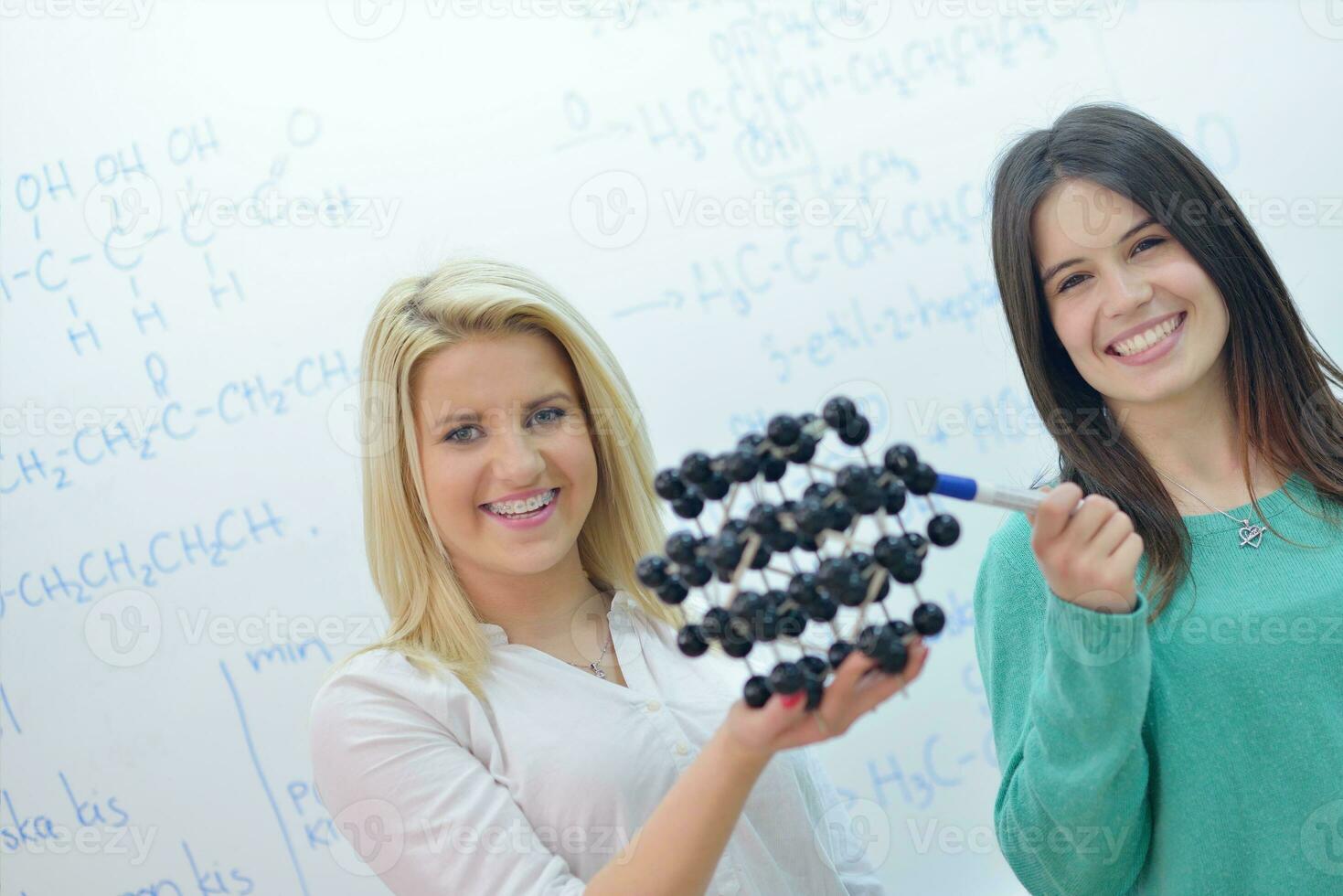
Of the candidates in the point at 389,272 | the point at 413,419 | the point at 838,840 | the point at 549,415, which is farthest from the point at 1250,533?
the point at 389,272

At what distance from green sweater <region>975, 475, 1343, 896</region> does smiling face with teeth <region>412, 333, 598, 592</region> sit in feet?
1.64

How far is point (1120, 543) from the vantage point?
99 centimetres

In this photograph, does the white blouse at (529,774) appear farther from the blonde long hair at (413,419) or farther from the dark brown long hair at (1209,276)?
the dark brown long hair at (1209,276)

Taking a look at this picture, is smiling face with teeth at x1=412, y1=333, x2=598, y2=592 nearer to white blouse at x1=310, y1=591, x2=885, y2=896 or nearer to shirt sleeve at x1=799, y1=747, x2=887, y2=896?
white blouse at x1=310, y1=591, x2=885, y2=896

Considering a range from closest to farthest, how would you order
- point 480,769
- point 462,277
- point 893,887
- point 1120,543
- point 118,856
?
point 1120,543 → point 480,769 → point 462,277 → point 118,856 → point 893,887

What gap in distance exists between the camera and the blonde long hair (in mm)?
1183

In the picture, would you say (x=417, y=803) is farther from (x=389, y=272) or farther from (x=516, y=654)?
(x=389, y=272)

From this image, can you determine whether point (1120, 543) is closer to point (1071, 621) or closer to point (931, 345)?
point (1071, 621)

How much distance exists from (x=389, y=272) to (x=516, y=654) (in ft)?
2.52

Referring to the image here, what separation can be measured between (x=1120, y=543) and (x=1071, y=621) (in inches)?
3.3

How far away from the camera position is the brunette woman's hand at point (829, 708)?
0.84 meters

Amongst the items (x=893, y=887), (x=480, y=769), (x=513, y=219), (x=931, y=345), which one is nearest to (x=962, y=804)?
(x=893, y=887)

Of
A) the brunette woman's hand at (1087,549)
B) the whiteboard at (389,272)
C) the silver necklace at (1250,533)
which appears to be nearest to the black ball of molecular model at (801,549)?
the brunette woman's hand at (1087,549)

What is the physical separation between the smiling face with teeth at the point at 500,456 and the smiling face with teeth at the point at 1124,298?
549 millimetres
